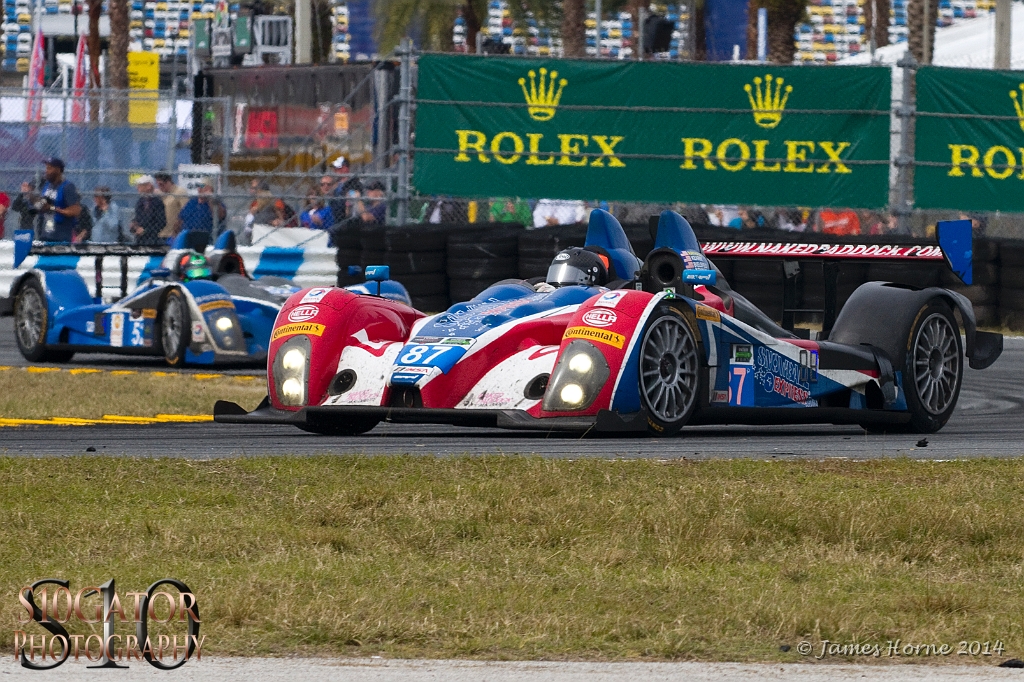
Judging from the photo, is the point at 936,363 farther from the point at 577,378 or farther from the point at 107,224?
the point at 107,224

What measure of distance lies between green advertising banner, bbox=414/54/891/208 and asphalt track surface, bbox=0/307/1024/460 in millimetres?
9011

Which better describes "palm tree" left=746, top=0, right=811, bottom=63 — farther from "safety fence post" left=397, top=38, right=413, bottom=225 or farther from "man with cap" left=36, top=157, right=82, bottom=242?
"man with cap" left=36, top=157, right=82, bottom=242

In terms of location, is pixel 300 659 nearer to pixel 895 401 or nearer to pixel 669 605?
pixel 669 605

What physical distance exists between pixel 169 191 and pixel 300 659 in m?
17.6

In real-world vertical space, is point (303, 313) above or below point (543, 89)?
below

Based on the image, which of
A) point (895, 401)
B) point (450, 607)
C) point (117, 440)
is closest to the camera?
point (450, 607)

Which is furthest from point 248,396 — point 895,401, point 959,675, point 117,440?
point 959,675

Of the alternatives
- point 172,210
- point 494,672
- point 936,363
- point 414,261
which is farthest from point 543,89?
point 494,672

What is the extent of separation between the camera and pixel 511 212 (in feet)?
67.4

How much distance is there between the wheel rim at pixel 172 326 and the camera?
14477 millimetres

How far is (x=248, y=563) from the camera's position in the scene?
5.43m

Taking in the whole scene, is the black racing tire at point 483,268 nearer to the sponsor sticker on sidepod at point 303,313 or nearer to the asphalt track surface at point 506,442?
the asphalt track surface at point 506,442

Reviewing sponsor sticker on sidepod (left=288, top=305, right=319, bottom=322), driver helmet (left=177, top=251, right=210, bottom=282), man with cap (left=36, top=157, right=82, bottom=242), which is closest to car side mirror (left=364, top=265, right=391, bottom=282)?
sponsor sticker on sidepod (left=288, top=305, right=319, bottom=322)

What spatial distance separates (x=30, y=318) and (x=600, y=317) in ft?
27.5
